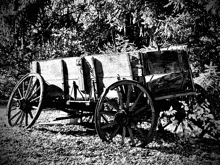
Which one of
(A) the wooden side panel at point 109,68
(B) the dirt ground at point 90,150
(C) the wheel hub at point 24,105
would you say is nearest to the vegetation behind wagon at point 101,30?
(B) the dirt ground at point 90,150

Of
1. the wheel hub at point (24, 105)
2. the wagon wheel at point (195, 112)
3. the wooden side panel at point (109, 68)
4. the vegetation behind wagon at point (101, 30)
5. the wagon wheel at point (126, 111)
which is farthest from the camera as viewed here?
the vegetation behind wagon at point (101, 30)

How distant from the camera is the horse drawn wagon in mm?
2920

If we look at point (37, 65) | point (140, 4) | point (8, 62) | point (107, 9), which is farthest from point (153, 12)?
point (8, 62)

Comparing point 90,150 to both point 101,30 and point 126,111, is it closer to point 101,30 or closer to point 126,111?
point 126,111

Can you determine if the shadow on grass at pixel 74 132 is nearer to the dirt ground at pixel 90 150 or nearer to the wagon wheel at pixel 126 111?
the dirt ground at pixel 90 150

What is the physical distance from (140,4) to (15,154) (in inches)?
169

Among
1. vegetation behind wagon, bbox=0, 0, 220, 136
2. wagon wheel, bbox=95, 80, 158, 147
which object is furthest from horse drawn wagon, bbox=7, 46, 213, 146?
vegetation behind wagon, bbox=0, 0, 220, 136

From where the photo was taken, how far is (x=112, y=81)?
10.3 feet

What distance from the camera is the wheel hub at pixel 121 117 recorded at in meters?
2.93

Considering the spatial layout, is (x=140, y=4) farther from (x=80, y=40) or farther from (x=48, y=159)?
(x=48, y=159)

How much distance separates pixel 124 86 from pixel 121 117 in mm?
498

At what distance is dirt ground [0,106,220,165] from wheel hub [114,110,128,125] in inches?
15.1

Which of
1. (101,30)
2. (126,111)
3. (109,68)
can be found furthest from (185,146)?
(101,30)

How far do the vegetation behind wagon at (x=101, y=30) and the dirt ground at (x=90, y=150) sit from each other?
107cm
